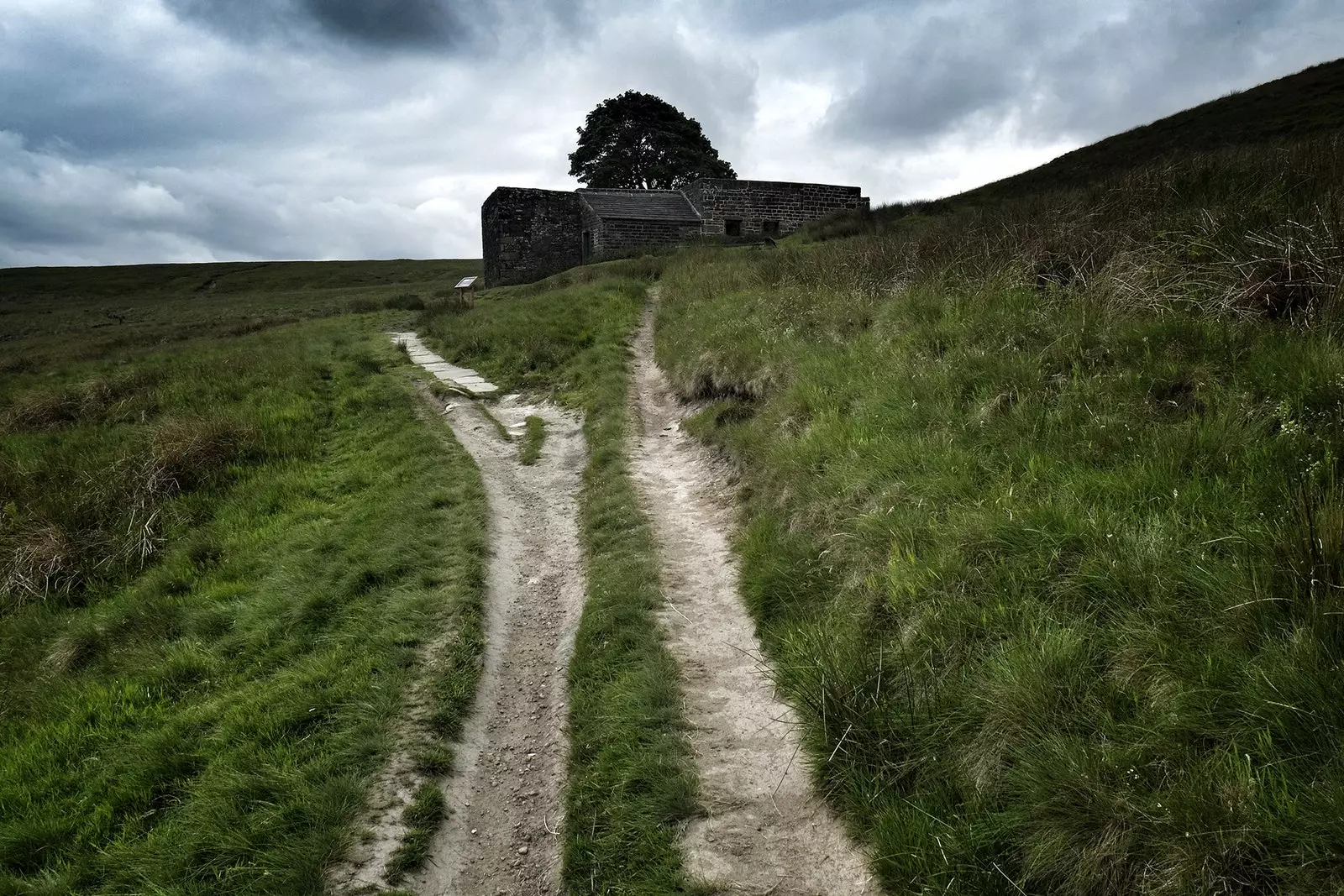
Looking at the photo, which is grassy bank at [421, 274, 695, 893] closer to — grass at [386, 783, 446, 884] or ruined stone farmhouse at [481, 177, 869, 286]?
grass at [386, 783, 446, 884]

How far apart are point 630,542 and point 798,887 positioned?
14.0ft

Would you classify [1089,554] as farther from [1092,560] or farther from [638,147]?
[638,147]

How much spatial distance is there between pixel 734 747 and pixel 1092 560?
239 centimetres

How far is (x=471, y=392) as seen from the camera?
14.8 metres

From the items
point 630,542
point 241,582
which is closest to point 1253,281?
point 630,542

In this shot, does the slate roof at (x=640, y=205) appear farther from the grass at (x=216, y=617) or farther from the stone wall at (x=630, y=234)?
the grass at (x=216, y=617)

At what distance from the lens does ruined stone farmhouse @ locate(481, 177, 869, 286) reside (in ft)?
118

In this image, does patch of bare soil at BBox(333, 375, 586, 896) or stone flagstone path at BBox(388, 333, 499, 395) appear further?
stone flagstone path at BBox(388, 333, 499, 395)

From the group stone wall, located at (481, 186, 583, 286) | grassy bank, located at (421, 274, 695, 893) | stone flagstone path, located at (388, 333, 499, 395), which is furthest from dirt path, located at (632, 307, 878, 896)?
stone wall, located at (481, 186, 583, 286)

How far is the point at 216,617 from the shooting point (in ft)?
24.6

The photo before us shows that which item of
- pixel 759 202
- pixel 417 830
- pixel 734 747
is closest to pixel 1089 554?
pixel 734 747

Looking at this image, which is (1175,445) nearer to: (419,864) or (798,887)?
(798,887)

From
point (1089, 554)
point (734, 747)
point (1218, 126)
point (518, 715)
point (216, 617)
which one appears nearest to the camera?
point (1089, 554)

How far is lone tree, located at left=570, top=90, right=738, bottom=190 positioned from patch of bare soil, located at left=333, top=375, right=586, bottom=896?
48.7 m
